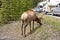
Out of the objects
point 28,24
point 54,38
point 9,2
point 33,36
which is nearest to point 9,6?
point 9,2

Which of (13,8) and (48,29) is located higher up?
(48,29)

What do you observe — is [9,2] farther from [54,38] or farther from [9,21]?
[54,38]

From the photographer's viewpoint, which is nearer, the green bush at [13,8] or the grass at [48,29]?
the grass at [48,29]

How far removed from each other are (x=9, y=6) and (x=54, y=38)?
10.1m

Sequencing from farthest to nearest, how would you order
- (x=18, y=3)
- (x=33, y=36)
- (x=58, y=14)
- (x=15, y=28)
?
(x=18, y=3)
(x=58, y=14)
(x=15, y=28)
(x=33, y=36)

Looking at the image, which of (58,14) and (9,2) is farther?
(9,2)

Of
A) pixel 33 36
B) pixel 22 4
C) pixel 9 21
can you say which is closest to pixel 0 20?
pixel 9 21

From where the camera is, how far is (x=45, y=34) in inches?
640

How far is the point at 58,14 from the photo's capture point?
2294 cm

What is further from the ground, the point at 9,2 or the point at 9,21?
the point at 9,2

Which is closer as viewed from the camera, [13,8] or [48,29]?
[48,29]

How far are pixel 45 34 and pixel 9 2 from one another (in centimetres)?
952

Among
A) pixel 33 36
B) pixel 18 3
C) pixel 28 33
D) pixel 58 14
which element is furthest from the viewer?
pixel 18 3

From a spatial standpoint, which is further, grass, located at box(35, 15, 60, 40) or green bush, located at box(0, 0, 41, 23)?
green bush, located at box(0, 0, 41, 23)
